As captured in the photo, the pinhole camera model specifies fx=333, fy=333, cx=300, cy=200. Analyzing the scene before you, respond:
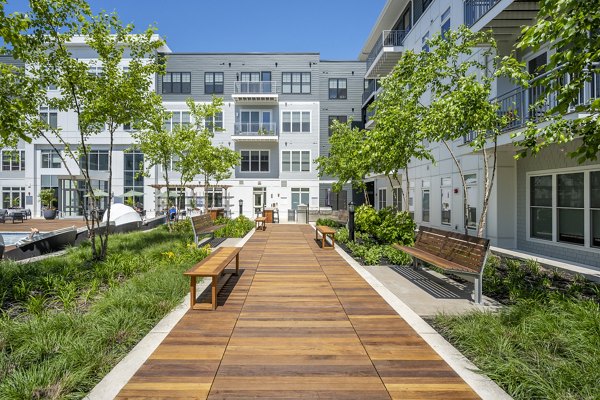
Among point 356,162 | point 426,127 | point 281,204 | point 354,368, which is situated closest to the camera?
point 354,368

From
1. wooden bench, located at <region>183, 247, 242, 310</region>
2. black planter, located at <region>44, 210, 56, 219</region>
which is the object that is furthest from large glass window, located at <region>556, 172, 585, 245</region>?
black planter, located at <region>44, 210, 56, 219</region>

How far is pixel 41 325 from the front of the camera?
173 inches

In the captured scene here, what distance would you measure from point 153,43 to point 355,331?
10.5 meters

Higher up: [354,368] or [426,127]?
[426,127]

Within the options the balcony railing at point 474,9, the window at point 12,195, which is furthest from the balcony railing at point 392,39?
the window at point 12,195

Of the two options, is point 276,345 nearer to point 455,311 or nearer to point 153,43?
point 455,311

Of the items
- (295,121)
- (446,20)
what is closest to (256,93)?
(295,121)

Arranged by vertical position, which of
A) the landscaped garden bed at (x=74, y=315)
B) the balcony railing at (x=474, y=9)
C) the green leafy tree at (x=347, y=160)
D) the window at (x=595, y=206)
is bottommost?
the landscaped garden bed at (x=74, y=315)

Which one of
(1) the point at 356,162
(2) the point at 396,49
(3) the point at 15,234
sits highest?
(2) the point at 396,49

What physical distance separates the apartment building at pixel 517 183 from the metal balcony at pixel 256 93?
1709 cm

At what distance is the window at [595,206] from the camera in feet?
30.6

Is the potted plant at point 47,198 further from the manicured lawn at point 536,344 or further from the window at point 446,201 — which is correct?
the manicured lawn at point 536,344

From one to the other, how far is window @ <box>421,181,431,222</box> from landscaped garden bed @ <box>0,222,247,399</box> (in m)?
14.1

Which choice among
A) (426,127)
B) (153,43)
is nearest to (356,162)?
(426,127)
